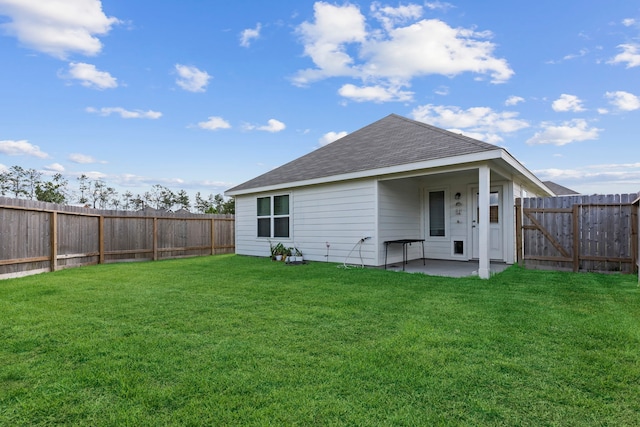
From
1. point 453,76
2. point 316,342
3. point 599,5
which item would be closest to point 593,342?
point 316,342

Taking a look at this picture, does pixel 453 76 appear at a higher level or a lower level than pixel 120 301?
higher

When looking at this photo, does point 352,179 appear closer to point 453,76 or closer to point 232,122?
point 453,76

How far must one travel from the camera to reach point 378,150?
8641mm

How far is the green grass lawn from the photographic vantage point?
181cm

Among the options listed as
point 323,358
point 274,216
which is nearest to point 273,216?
point 274,216

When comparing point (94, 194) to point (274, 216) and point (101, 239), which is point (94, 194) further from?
point (274, 216)

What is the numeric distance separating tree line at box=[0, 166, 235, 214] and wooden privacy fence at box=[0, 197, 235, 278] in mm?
7161

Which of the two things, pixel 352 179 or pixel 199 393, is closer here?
pixel 199 393

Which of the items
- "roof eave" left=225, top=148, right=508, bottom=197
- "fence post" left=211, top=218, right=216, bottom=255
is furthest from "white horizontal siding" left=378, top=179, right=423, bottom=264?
"fence post" left=211, top=218, right=216, bottom=255

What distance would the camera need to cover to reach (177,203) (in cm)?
2680

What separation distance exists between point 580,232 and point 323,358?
7.28 m

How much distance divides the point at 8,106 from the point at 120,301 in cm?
1101

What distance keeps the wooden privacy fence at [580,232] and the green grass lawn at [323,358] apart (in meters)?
2.25

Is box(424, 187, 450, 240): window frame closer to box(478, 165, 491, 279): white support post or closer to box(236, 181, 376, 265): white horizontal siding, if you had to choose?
box(236, 181, 376, 265): white horizontal siding
